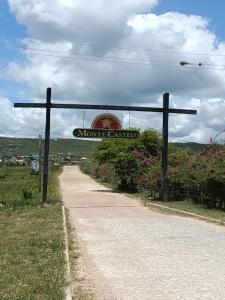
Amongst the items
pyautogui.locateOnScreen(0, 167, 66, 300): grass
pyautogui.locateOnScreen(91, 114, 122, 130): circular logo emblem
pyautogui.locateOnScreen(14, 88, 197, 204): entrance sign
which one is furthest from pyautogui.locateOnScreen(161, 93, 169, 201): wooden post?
Result: pyautogui.locateOnScreen(0, 167, 66, 300): grass

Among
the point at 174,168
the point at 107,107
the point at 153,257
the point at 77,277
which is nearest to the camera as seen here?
the point at 77,277

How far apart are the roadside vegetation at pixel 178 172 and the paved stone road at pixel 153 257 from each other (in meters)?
4.40

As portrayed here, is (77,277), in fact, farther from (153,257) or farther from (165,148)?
(165,148)

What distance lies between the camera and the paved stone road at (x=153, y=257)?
8562 mm

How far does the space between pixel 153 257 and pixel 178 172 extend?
1774 centimetres

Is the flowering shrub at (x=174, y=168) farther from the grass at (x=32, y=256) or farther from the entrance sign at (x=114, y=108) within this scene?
the grass at (x=32, y=256)

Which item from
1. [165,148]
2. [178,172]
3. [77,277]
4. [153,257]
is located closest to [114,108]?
[165,148]

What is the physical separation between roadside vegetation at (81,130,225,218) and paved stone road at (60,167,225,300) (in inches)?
173

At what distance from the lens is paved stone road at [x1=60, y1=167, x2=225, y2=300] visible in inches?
337

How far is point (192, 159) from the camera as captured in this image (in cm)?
2847

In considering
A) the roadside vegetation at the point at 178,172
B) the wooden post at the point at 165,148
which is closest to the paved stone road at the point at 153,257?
the roadside vegetation at the point at 178,172

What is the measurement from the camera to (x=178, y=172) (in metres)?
29.1

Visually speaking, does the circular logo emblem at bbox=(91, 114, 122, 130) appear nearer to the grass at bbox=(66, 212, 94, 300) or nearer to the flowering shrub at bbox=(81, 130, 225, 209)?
the flowering shrub at bbox=(81, 130, 225, 209)

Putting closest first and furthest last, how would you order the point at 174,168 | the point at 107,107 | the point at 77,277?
the point at 77,277 < the point at 107,107 < the point at 174,168
